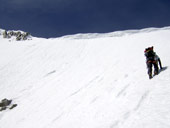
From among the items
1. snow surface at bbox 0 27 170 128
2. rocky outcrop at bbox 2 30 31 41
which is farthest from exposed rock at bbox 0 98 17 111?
rocky outcrop at bbox 2 30 31 41

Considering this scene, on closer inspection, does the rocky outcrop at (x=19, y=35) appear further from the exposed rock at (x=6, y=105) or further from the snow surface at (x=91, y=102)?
the exposed rock at (x=6, y=105)

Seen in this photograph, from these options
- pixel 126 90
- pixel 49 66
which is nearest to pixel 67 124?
pixel 126 90

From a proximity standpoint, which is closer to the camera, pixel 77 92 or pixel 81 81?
pixel 77 92

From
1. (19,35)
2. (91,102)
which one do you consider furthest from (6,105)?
(19,35)

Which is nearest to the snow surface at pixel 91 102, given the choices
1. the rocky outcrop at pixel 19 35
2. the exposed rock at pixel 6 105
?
the exposed rock at pixel 6 105

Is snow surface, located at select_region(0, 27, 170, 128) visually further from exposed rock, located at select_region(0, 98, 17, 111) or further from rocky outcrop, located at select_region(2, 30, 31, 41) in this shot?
rocky outcrop, located at select_region(2, 30, 31, 41)

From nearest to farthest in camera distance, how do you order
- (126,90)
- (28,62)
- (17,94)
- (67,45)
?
(126,90)
(17,94)
(28,62)
(67,45)

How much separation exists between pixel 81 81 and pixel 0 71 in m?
12.3

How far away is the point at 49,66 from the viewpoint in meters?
17.1

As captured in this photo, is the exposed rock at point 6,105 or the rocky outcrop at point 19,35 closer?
the exposed rock at point 6,105

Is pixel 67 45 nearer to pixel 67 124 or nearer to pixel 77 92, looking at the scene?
pixel 77 92

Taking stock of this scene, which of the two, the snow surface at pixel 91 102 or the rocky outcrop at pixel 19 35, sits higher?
the rocky outcrop at pixel 19 35

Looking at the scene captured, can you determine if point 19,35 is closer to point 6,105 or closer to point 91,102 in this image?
point 6,105

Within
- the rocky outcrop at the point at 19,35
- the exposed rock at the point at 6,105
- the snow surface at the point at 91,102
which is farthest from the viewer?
the rocky outcrop at the point at 19,35
